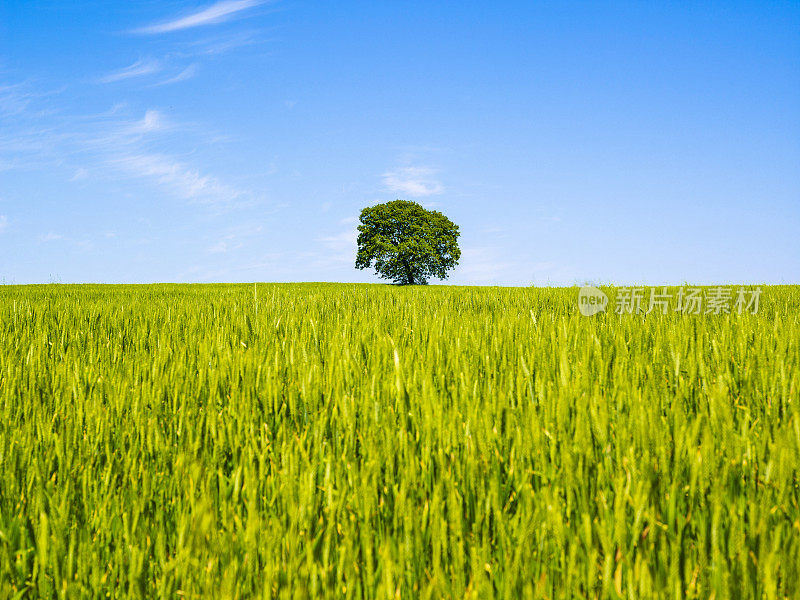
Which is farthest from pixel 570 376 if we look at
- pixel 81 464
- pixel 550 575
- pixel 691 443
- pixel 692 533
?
pixel 81 464

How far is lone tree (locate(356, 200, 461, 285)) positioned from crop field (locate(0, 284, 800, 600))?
123 feet

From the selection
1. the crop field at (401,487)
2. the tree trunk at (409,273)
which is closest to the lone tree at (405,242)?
the tree trunk at (409,273)

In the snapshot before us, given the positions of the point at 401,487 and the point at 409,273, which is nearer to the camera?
Answer: the point at 401,487

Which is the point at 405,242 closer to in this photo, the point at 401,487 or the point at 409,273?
the point at 409,273

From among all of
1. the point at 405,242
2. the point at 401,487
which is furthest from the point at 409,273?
the point at 401,487

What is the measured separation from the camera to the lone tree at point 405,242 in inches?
1578

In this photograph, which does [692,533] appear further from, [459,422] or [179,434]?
[179,434]

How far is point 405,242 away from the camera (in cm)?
3975

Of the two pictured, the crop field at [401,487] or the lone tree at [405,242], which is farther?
the lone tree at [405,242]

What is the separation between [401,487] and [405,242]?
38889 mm

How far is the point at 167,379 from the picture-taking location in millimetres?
2283

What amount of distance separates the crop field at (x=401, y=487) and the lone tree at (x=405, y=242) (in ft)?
123

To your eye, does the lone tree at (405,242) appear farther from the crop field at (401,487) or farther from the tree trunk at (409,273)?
the crop field at (401,487)

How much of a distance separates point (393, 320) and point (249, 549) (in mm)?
3324
